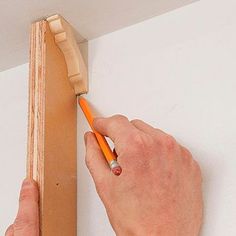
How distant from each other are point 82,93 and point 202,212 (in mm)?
295

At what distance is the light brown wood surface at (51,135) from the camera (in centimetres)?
62

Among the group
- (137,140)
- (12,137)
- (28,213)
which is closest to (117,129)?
(137,140)

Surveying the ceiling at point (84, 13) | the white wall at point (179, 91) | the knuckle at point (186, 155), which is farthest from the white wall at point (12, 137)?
the knuckle at point (186, 155)

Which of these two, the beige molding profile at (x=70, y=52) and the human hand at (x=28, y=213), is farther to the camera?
the beige molding profile at (x=70, y=52)

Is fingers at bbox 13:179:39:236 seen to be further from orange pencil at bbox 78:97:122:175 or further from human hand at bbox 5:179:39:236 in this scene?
orange pencil at bbox 78:97:122:175

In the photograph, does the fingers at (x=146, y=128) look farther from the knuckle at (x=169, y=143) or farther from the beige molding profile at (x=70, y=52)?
the beige molding profile at (x=70, y=52)

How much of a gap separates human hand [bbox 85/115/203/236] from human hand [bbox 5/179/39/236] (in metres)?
0.10

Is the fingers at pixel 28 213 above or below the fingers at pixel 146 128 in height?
below

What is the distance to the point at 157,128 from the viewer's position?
0.65m

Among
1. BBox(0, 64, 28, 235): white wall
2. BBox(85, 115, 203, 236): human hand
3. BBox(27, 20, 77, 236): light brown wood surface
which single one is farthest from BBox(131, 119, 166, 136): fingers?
BBox(0, 64, 28, 235): white wall

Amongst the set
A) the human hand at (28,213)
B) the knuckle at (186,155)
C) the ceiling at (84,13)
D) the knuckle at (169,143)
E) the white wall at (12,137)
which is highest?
the ceiling at (84,13)

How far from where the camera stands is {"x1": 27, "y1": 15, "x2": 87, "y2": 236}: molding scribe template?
62 centimetres

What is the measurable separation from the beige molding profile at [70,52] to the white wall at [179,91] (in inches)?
0.8

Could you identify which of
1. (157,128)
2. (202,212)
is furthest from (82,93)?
(202,212)
